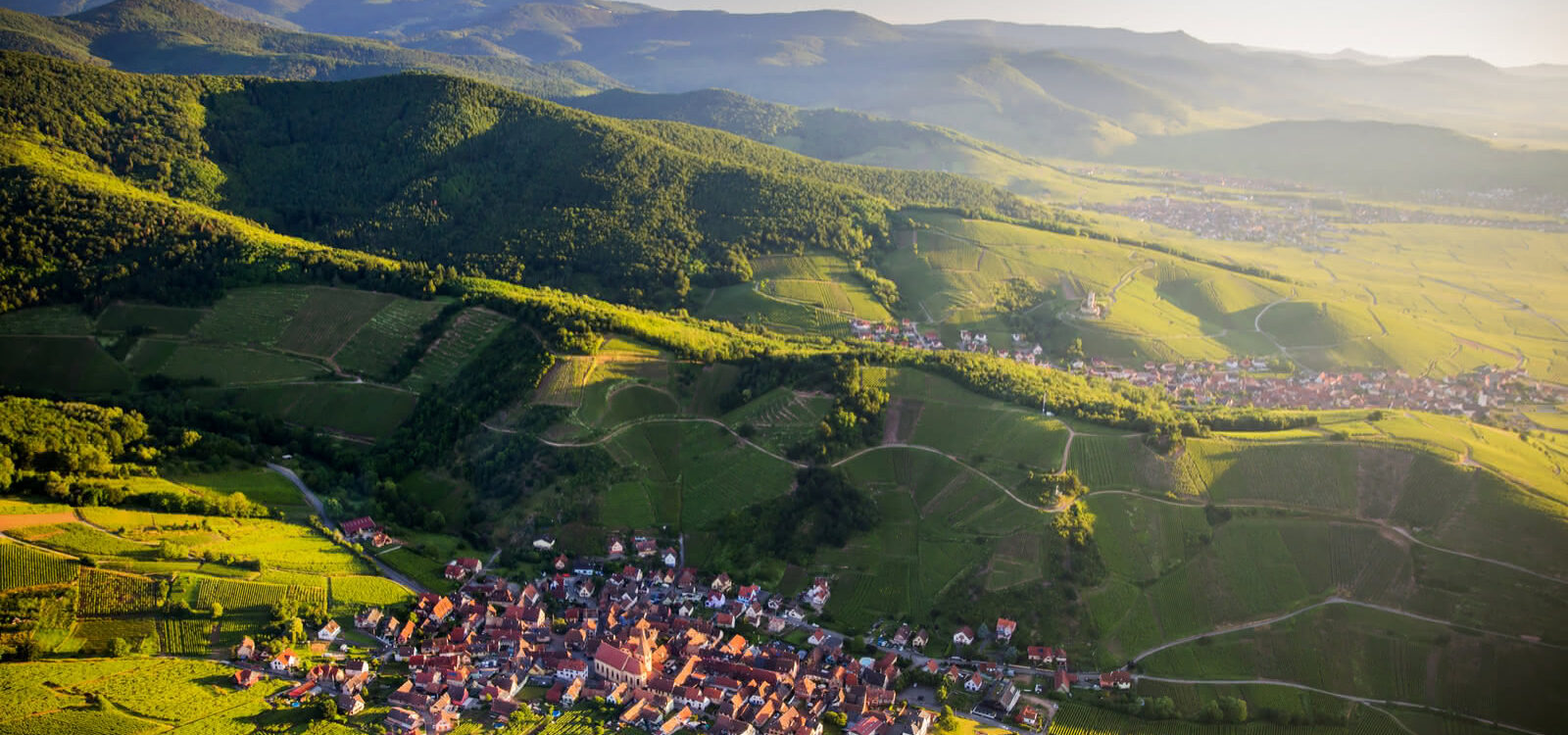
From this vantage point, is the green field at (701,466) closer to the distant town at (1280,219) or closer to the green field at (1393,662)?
the green field at (1393,662)

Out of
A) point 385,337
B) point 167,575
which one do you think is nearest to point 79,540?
point 167,575

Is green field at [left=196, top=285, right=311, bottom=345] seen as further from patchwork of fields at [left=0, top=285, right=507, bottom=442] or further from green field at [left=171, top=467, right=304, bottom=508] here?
green field at [left=171, top=467, right=304, bottom=508]

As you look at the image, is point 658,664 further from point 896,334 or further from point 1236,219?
point 1236,219

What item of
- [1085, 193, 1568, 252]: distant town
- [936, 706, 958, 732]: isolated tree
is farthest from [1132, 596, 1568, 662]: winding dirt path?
[1085, 193, 1568, 252]: distant town

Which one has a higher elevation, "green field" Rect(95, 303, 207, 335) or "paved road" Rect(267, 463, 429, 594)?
"green field" Rect(95, 303, 207, 335)

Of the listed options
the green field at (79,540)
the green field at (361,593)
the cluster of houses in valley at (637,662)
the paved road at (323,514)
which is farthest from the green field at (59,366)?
the cluster of houses in valley at (637,662)

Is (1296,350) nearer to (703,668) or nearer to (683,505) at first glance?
(683,505)
